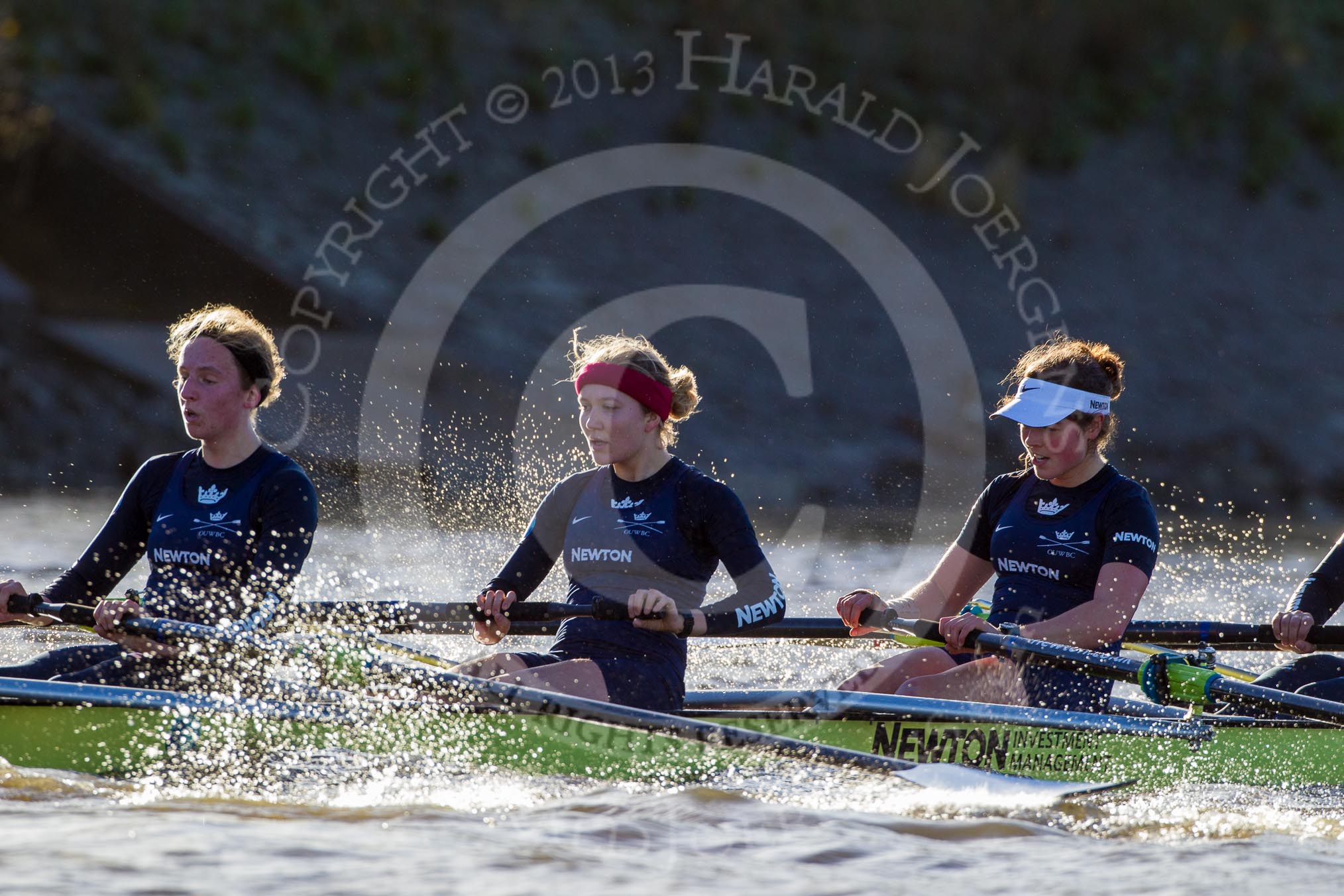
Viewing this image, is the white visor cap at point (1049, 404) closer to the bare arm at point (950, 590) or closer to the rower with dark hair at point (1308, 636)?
the bare arm at point (950, 590)

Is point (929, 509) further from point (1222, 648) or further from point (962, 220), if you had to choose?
point (1222, 648)

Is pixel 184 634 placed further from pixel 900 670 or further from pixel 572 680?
pixel 900 670

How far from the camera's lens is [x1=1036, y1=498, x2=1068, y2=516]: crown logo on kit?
16.8ft

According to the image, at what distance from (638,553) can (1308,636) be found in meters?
2.52

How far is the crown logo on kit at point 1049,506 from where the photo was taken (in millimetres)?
5125

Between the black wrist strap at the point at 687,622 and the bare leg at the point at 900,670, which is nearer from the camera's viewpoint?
the black wrist strap at the point at 687,622

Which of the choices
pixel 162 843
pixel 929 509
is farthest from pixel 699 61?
pixel 162 843

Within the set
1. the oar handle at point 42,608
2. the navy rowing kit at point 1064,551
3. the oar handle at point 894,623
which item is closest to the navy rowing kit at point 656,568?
the oar handle at point 894,623

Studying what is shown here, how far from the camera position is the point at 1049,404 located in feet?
16.7

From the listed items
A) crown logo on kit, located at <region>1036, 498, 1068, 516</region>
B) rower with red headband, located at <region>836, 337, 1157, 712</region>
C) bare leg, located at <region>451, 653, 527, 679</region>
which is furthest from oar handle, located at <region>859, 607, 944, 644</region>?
bare leg, located at <region>451, 653, 527, 679</region>

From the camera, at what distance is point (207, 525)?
4.84 metres

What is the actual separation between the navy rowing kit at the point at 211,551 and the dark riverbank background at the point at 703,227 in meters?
6.63

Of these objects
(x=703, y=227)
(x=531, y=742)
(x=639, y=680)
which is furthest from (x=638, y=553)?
(x=703, y=227)

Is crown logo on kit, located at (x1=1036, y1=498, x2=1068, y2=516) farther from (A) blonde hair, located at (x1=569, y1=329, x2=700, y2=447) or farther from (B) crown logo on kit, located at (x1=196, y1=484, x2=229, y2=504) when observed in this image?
(B) crown logo on kit, located at (x1=196, y1=484, x2=229, y2=504)
